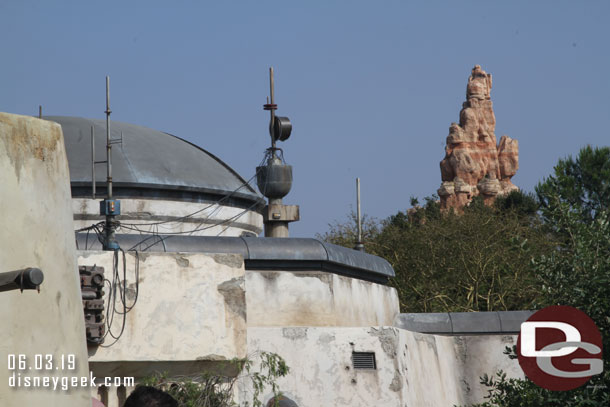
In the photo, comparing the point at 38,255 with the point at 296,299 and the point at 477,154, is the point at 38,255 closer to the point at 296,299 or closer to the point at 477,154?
the point at 296,299

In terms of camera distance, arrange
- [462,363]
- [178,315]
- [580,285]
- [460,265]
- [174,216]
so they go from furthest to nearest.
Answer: [460,265]
[174,216]
[462,363]
[178,315]
[580,285]

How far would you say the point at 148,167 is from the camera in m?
19.7

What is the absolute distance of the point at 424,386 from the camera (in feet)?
49.2

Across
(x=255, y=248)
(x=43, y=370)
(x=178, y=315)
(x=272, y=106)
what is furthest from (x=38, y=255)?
(x=272, y=106)

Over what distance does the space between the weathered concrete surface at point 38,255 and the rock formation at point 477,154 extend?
3334 inches

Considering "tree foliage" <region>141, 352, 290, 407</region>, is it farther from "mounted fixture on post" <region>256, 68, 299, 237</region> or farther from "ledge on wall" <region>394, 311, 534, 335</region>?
"ledge on wall" <region>394, 311, 534, 335</region>

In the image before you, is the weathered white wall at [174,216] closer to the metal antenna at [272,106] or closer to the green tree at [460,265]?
the metal antenna at [272,106]

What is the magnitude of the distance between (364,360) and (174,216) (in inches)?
272

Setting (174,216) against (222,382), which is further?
(174,216)

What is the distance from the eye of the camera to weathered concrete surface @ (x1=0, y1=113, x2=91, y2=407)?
634 centimetres

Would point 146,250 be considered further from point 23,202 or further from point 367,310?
point 23,202

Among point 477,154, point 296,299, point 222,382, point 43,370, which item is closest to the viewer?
point 43,370

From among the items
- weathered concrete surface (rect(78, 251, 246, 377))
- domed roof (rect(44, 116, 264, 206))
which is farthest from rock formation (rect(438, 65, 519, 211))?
weathered concrete surface (rect(78, 251, 246, 377))

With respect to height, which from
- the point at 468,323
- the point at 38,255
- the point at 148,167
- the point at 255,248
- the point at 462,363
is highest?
the point at 148,167
